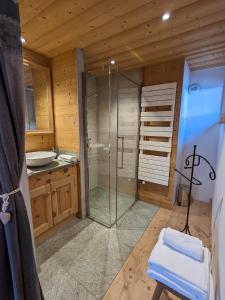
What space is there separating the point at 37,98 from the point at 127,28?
4.97 ft

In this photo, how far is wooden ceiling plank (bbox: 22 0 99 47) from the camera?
1.25 m

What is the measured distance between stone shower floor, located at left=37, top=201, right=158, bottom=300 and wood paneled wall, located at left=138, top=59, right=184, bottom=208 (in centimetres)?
48

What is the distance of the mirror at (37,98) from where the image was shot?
2141mm

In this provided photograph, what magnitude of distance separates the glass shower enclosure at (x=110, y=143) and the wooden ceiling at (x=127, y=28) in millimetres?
440

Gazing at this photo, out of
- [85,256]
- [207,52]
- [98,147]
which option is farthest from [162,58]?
[85,256]

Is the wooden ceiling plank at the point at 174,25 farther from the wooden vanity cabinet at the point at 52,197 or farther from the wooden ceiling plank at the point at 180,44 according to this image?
the wooden vanity cabinet at the point at 52,197

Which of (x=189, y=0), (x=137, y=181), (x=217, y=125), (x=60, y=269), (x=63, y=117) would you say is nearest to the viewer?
(x=189, y=0)

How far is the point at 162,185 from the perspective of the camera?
2734 millimetres

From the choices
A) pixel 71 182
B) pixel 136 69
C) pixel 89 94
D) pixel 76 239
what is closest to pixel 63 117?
pixel 89 94

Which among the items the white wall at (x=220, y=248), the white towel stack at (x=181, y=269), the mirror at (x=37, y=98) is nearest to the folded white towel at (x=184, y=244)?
the white towel stack at (x=181, y=269)

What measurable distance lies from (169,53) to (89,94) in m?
1.26

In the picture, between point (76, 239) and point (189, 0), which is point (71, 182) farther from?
point (189, 0)

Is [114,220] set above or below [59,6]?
below

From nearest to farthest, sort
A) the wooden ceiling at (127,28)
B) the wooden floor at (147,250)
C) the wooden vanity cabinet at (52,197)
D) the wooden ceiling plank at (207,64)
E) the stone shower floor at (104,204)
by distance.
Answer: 1. the wooden ceiling at (127,28)
2. the wooden floor at (147,250)
3. the wooden vanity cabinet at (52,197)
4. the wooden ceiling plank at (207,64)
5. the stone shower floor at (104,204)
